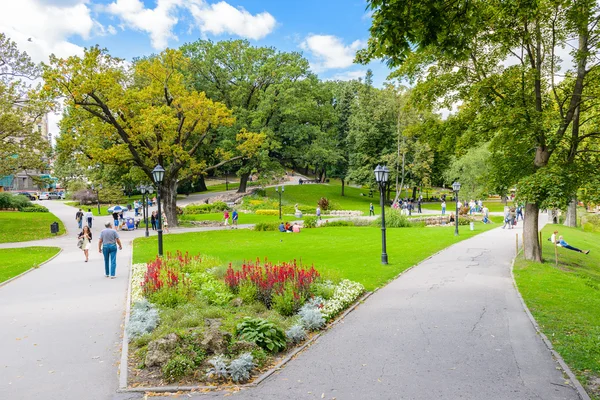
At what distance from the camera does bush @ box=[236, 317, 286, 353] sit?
681 centimetres

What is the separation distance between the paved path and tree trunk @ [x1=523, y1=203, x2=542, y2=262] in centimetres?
590

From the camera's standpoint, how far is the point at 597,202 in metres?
13.2

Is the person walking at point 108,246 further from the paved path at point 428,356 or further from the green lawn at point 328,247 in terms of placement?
the paved path at point 428,356

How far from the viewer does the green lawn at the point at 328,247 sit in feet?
47.9

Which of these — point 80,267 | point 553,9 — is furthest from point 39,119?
point 553,9

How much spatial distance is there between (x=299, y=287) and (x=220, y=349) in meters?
3.36

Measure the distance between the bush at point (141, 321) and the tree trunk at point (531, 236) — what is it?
45.0 ft

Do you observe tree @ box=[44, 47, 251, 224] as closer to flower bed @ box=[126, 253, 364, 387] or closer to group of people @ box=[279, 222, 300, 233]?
group of people @ box=[279, 222, 300, 233]

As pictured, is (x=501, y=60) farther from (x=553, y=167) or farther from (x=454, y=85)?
(x=553, y=167)

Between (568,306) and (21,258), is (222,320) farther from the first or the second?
(21,258)

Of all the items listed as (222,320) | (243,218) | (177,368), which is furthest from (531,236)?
(243,218)

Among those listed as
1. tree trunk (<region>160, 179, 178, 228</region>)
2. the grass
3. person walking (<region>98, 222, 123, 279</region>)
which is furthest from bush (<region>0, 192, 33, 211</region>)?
the grass

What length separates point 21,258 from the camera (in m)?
18.8

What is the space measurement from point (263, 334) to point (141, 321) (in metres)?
2.58
